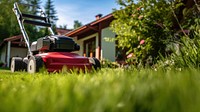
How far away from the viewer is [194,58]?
11.0 feet

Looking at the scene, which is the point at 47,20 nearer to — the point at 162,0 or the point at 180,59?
the point at 162,0

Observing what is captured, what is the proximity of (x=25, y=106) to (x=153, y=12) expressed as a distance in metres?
8.11

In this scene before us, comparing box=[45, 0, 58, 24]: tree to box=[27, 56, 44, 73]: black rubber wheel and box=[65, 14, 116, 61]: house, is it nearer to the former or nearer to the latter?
box=[65, 14, 116, 61]: house

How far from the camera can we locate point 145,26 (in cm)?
848

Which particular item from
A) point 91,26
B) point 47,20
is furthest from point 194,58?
point 91,26

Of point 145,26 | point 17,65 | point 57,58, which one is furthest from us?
point 17,65

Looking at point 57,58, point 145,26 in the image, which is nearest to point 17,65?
point 57,58

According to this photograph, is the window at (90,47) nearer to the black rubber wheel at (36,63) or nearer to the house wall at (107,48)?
the house wall at (107,48)

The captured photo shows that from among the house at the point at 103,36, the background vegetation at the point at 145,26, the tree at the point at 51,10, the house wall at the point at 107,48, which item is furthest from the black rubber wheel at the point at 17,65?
the tree at the point at 51,10

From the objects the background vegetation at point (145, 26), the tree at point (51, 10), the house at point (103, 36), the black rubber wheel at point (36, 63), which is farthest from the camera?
the tree at point (51, 10)

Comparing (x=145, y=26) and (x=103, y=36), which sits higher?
(x=103, y=36)

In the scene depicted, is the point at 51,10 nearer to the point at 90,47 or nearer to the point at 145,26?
the point at 90,47

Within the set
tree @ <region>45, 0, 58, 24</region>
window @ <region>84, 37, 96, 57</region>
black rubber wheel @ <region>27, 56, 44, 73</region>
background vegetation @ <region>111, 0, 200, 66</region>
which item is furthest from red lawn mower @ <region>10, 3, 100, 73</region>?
tree @ <region>45, 0, 58, 24</region>

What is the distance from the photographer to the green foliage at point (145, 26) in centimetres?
847
